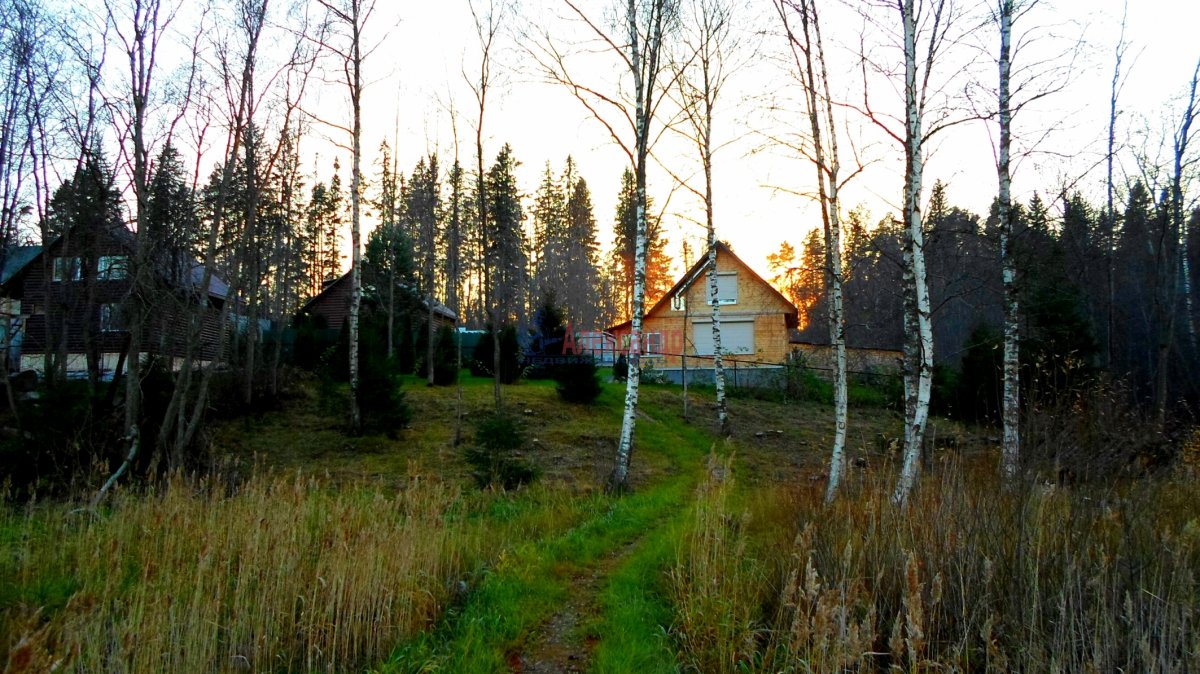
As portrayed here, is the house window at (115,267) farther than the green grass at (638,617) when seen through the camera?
Yes

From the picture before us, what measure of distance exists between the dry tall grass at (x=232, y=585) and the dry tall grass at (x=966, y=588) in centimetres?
203

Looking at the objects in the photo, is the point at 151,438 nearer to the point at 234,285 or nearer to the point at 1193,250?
the point at 234,285

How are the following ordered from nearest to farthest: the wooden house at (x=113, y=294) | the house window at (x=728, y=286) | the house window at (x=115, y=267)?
the wooden house at (x=113, y=294) < the house window at (x=115, y=267) < the house window at (x=728, y=286)

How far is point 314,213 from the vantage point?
36.4 meters

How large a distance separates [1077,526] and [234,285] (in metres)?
11.4

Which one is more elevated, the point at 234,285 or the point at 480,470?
the point at 234,285

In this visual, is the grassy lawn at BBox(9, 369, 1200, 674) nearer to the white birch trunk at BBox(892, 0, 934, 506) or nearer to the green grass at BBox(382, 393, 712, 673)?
the green grass at BBox(382, 393, 712, 673)

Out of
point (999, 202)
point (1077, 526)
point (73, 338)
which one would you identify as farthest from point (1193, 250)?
point (73, 338)

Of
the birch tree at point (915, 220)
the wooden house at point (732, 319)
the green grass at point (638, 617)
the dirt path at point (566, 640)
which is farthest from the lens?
the wooden house at point (732, 319)

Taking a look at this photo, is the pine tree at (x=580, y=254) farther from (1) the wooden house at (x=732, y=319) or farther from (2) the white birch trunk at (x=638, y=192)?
(2) the white birch trunk at (x=638, y=192)

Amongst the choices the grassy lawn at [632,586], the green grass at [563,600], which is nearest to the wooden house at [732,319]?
the green grass at [563,600]

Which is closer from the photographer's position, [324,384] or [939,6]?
[939,6]

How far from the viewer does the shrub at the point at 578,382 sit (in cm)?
1889

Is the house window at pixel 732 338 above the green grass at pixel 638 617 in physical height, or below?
above
